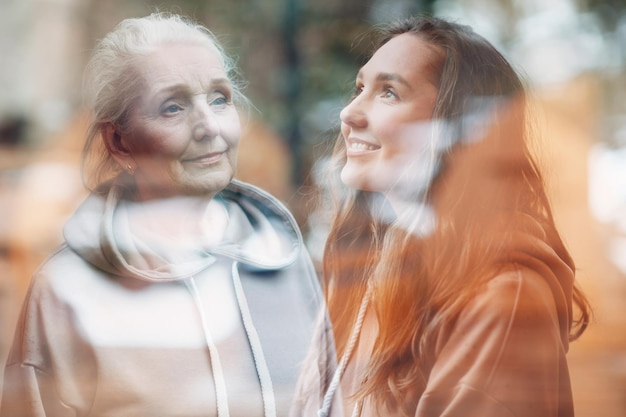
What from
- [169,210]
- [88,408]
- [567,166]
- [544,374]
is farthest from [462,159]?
[88,408]

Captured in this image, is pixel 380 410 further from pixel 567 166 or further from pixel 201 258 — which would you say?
pixel 567 166

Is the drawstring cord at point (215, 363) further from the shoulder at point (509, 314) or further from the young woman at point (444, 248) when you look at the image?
the shoulder at point (509, 314)

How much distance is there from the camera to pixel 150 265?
1.09 m

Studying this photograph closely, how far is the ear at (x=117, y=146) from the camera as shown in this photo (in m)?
1.08

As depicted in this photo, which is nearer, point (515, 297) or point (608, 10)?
point (515, 297)

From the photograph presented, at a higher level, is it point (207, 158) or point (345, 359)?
point (207, 158)

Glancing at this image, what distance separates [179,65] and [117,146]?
0.51 ft

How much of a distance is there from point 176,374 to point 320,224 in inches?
12.6

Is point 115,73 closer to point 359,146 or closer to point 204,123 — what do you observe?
point 204,123

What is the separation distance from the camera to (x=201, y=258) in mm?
1117

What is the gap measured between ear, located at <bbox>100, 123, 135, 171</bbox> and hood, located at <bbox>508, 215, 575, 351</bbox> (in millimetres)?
585

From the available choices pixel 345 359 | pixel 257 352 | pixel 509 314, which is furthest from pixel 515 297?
pixel 257 352

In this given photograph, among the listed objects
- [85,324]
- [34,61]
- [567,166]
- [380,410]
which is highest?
[34,61]

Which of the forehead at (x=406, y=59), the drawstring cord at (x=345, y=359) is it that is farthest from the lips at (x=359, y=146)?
the drawstring cord at (x=345, y=359)
